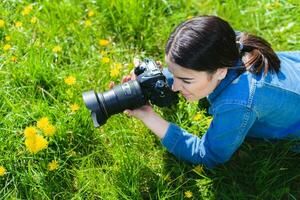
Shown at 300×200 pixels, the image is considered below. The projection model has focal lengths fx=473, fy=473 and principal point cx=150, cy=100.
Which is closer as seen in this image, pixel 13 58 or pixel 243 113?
pixel 243 113

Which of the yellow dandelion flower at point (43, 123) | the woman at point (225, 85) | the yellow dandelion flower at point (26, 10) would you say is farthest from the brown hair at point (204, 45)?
the yellow dandelion flower at point (26, 10)

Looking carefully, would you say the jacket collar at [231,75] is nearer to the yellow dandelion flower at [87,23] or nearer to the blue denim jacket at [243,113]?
the blue denim jacket at [243,113]

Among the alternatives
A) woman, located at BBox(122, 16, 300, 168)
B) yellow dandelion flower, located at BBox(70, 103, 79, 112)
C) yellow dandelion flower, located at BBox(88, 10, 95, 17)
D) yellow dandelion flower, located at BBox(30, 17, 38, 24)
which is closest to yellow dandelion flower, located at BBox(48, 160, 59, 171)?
yellow dandelion flower, located at BBox(70, 103, 79, 112)

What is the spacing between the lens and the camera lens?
2008mm

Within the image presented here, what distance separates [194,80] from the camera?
1845mm

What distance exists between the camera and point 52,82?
254 cm

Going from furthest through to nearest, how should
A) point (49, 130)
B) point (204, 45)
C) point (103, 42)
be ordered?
point (103, 42)
point (49, 130)
point (204, 45)

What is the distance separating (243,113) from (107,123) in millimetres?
776

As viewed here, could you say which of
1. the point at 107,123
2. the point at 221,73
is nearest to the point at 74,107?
the point at 107,123

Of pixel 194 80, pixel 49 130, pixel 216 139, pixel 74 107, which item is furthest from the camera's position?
pixel 74 107

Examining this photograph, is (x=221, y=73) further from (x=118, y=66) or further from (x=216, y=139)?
(x=118, y=66)

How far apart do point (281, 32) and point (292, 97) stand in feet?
3.35

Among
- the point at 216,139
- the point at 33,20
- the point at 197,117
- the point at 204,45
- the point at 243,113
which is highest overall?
the point at 204,45

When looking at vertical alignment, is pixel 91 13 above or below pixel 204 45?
below
